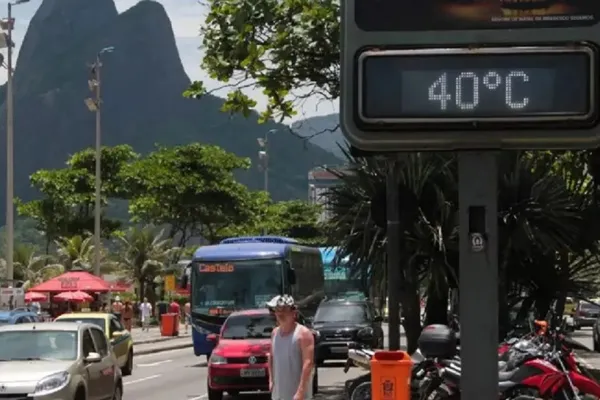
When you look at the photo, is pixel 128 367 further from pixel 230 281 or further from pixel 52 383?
pixel 52 383

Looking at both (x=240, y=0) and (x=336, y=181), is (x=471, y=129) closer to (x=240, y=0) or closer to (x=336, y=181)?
(x=240, y=0)

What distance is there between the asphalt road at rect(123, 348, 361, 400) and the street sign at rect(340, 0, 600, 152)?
14995 mm

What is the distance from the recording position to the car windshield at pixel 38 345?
52.1 feet

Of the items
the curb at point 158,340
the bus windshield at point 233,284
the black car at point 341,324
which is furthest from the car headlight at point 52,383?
the curb at point 158,340

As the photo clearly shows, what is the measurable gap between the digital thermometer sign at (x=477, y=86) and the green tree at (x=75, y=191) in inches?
2570

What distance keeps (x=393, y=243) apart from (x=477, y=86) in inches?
316

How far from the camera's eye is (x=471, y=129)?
6871 millimetres

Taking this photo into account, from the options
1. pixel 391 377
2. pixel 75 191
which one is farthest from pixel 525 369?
pixel 75 191

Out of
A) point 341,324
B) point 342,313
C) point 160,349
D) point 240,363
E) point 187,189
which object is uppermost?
point 187,189

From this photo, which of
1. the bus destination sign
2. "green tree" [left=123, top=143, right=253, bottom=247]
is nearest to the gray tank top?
the bus destination sign

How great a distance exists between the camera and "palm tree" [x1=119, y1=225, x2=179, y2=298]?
65.4 metres

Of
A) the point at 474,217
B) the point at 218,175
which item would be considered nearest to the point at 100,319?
the point at 474,217

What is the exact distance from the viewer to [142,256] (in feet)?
216

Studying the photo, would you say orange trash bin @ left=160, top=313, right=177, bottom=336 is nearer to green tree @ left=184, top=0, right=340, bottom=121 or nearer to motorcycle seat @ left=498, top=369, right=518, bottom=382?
green tree @ left=184, top=0, right=340, bottom=121
